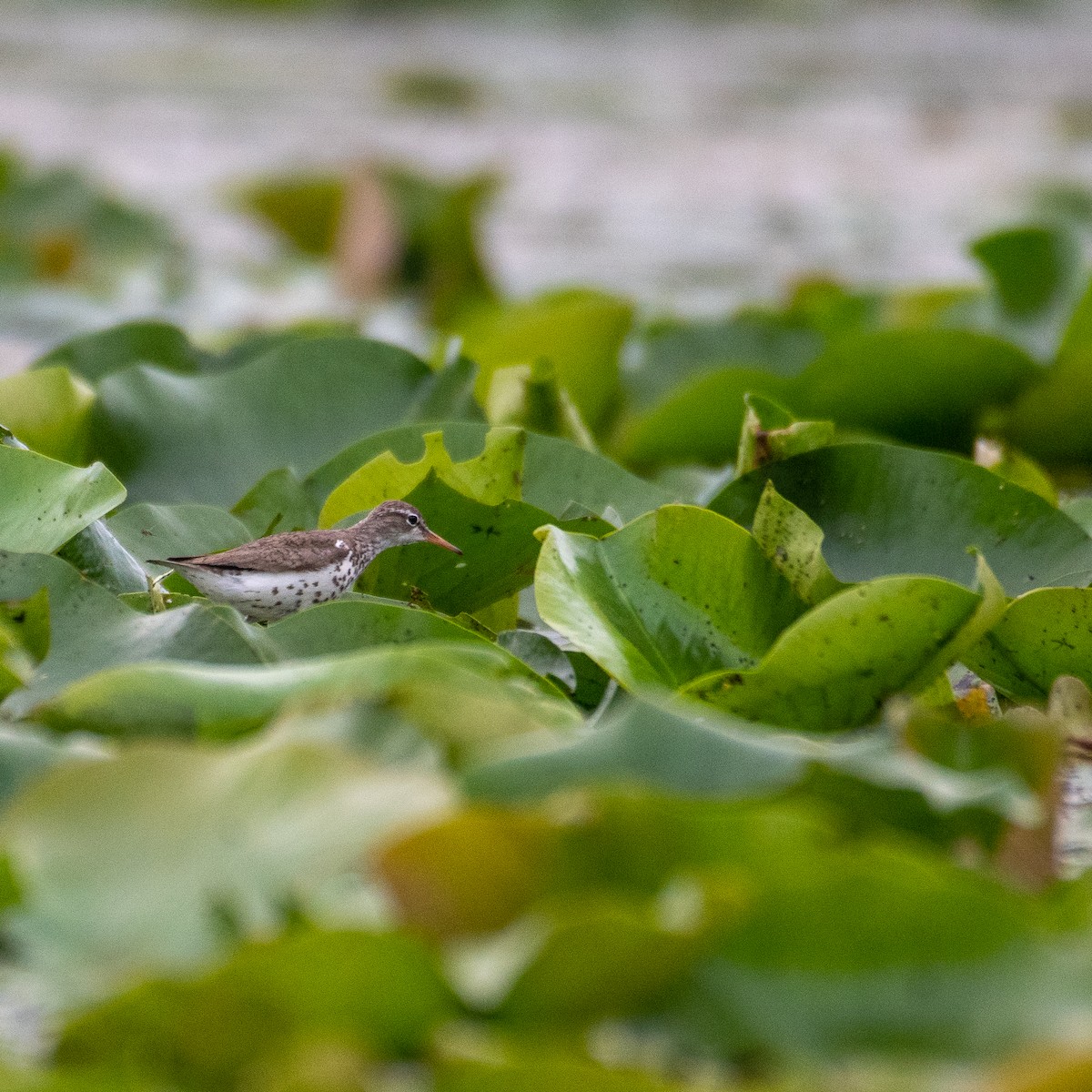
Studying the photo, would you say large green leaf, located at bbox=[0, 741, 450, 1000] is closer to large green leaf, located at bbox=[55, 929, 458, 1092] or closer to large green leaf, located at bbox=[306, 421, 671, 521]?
large green leaf, located at bbox=[55, 929, 458, 1092]

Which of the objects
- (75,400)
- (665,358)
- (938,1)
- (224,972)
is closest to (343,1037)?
(224,972)

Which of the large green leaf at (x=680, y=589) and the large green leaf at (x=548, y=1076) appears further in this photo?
the large green leaf at (x=680, y=589)

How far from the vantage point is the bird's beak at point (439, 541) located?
1867 millimetres

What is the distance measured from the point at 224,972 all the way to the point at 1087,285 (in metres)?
2.47

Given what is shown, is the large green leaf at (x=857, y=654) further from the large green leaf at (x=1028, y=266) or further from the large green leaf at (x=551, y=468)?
the large green leaf at (x=1028, y=266)

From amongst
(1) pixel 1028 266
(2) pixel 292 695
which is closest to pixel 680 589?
(2) pixel 292 695

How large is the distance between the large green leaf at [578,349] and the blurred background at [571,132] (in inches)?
39.8

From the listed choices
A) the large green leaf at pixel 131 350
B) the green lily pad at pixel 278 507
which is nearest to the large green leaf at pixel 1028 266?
the large green leaf at pixel 131 350

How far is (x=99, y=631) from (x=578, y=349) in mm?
1538

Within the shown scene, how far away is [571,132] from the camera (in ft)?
28.3

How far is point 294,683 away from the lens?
4.44ft

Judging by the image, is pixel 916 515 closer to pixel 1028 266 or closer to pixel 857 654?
pixel 857 654

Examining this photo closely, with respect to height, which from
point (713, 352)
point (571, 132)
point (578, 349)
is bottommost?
point (571, 132)

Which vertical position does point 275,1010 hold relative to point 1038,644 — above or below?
above
